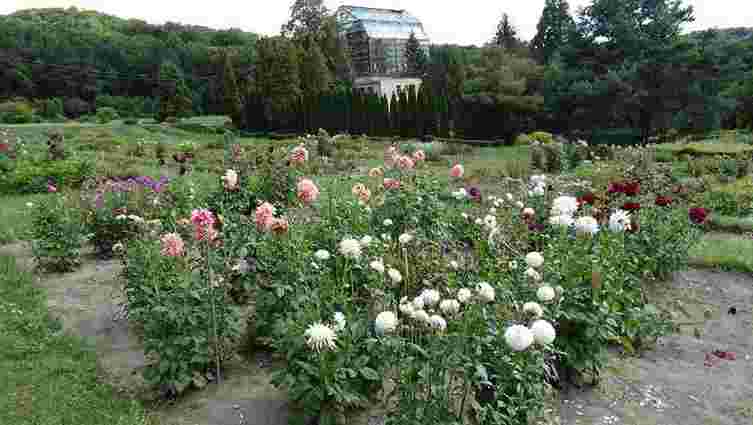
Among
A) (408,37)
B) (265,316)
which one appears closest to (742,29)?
(408,37)

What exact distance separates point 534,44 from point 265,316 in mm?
32612

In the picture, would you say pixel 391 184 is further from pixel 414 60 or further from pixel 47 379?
pixel 414 60

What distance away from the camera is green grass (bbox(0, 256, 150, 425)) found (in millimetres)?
2631

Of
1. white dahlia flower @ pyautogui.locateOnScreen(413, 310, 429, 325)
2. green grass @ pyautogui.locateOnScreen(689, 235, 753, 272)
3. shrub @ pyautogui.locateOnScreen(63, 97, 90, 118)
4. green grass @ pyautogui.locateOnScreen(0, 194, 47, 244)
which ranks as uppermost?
shrub @ pyautogui.locateOnScreen(63, 97, 90, 118)

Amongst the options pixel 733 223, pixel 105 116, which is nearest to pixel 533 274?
pixel 733 223

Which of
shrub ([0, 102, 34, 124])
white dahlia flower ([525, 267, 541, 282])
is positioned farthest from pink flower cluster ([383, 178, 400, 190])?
shrub ([0, 102, 34, 124])

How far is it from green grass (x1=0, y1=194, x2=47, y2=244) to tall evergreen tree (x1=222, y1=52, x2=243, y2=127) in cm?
1890

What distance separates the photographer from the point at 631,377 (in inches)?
114

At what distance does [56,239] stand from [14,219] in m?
2.84

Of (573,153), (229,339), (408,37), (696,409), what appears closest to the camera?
(696,409)

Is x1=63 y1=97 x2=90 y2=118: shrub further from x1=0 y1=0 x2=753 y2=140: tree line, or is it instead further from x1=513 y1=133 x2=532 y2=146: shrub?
x1=513 y1=133 x2=532 y2=146: shrub

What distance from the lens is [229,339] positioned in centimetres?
300

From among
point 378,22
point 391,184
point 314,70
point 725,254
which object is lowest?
point 725,254

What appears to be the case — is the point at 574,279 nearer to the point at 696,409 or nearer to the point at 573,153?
the point at 696,409
